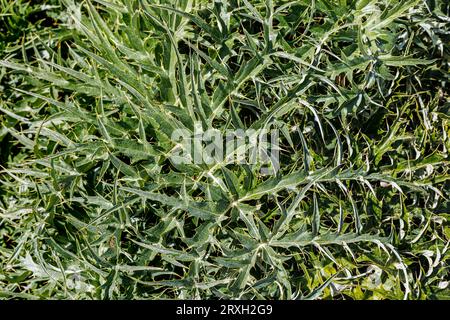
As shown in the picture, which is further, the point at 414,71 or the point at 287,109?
the point at 414,71

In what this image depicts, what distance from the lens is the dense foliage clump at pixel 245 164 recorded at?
1.11 m

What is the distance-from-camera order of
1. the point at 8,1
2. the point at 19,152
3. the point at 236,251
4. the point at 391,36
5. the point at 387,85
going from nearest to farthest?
the point at 236,251 < the point at 391,36 < the point at 387,85 < the point at 19,152 < the point at 8,1

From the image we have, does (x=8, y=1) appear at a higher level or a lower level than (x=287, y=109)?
higher

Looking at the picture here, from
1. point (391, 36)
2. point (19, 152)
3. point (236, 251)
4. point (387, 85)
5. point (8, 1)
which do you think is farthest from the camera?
point (8, 1)

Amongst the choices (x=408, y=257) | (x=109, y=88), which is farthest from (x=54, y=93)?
(x=408, y=257)

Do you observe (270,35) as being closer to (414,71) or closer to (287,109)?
(287,109)

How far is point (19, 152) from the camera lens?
5.17ft

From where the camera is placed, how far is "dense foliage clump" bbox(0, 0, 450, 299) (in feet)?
3.63

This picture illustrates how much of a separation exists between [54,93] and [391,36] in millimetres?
759

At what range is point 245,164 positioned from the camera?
108cm

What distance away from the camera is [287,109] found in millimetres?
1127
